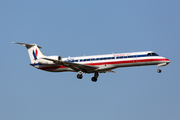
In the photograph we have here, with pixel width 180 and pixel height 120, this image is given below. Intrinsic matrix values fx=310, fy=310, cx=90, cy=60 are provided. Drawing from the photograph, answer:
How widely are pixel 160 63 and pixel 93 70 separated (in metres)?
8.64

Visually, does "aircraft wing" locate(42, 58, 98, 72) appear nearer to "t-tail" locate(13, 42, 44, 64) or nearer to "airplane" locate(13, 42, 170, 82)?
"airplane" locate(13, 42, 170, 82)

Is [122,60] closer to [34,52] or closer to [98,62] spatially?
[98,62]

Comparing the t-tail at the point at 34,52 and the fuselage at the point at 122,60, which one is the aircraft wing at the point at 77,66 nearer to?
the fuselage at the point at 122,60

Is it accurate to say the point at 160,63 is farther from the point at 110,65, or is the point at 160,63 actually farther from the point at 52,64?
the point at 52,64

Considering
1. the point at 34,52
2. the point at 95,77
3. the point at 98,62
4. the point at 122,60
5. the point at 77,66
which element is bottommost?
the point at 95,77

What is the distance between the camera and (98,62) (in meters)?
40.1

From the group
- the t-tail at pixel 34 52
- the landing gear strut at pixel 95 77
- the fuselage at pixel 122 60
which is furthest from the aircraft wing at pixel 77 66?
the t-tail at pixel 34 52

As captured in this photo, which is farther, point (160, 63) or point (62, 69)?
point (62, 69)

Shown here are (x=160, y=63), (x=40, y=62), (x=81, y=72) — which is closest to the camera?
(x=160, y=63)

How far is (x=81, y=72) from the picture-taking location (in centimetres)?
4084

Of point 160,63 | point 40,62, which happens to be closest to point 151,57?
point 160,63

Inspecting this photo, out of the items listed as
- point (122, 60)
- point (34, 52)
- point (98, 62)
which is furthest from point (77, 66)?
point (34, 52)

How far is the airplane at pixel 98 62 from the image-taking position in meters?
38.6

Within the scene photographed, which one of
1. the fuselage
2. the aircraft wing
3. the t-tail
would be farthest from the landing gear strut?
the t-tail
